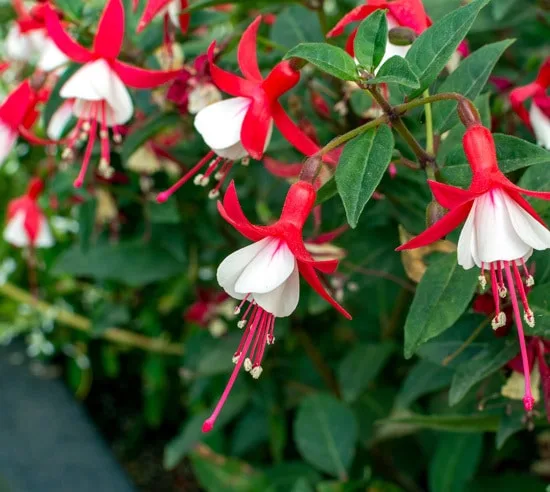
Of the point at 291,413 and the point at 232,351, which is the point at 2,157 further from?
the point at 291,413

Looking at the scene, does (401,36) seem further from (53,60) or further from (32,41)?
(32,41)

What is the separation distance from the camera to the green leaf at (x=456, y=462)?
0.92 meters

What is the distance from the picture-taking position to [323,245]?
0.73 meters

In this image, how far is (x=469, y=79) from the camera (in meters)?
0.53

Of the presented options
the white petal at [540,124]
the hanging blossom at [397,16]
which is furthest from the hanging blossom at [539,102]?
the hanging blossom at [397,16]

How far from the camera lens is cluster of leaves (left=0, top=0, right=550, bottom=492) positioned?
1.61ft

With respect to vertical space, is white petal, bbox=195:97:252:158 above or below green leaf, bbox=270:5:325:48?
above

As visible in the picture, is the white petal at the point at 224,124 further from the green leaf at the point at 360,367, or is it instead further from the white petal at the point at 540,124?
the green leaf at the point at 360,367

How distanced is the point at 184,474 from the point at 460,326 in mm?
1074

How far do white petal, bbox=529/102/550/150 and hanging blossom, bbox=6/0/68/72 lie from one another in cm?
41

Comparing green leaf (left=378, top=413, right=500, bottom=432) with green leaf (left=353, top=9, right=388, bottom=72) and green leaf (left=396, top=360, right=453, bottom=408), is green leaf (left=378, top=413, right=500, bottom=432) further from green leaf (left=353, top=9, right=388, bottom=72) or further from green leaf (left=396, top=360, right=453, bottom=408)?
green leaf (left=353, top=9, right=388, bottom=72)

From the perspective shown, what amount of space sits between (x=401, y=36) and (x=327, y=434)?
24.1 inches

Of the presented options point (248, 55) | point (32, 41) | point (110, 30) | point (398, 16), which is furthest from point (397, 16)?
point (32, 41)

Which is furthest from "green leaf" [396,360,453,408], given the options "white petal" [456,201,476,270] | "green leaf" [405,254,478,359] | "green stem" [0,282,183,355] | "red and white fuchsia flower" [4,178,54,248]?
"green stem" [0,282,183,355]
